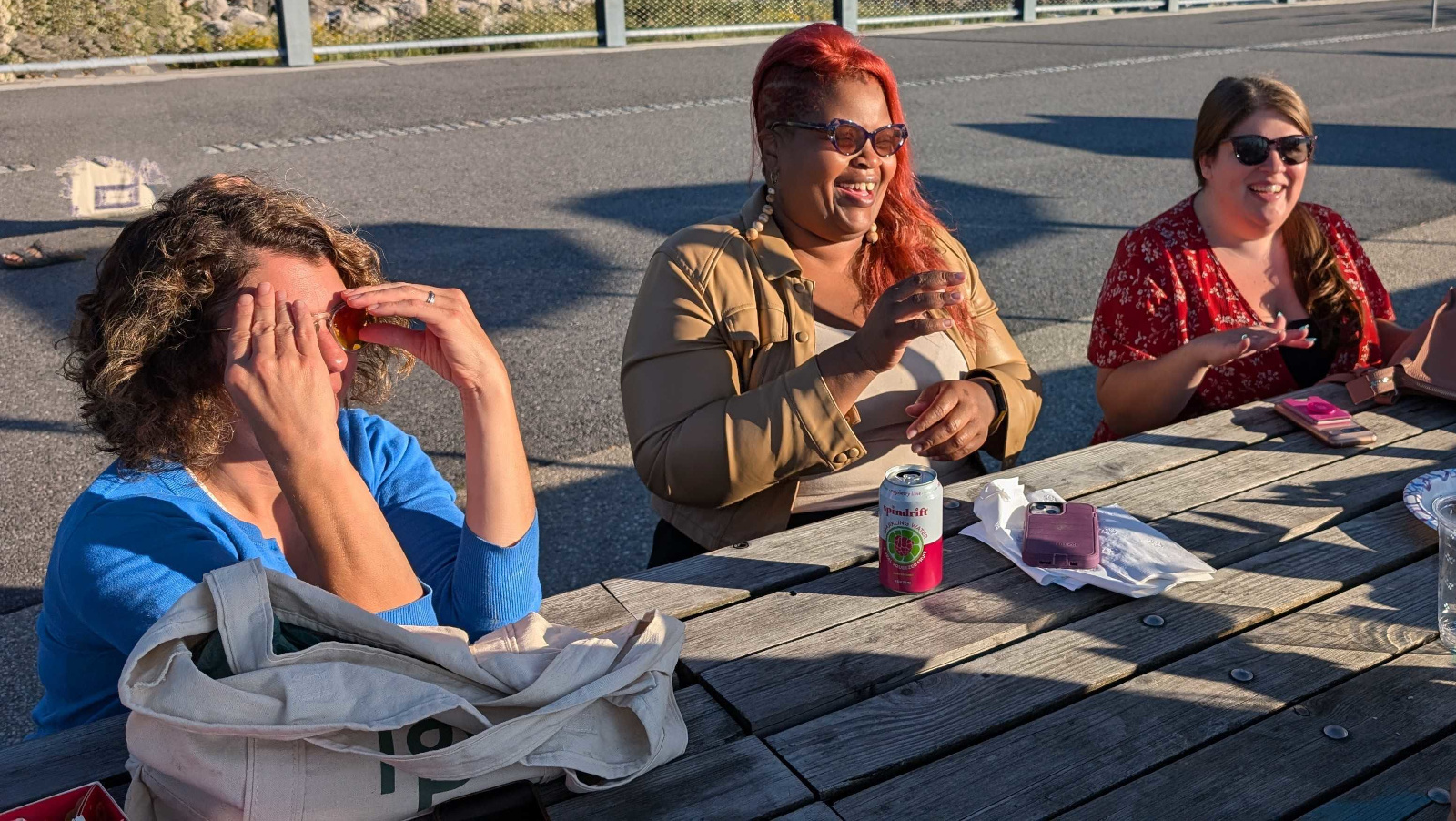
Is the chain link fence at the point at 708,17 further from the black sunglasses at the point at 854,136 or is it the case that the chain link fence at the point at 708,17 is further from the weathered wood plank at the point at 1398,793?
the weathered wood plank at the point at 1398,793

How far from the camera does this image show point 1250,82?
3.11m

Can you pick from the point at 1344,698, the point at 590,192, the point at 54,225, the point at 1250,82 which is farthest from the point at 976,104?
the point at 1344,698

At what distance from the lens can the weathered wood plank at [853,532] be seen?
6.34 feet

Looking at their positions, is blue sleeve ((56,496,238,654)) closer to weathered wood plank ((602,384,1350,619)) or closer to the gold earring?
weathered wood plank ((602,384,1350,619))

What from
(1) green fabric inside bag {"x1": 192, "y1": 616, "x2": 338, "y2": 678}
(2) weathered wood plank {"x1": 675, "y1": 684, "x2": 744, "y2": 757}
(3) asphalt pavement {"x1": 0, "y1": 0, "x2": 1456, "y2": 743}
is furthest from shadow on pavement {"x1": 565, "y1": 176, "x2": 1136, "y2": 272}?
(1) green fabric inside bag {"x1": 192, "y1": 616, "x2": 338, "y2": 678}

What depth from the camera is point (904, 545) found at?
Answer: 1854 mm

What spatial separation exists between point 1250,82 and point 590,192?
542 centimetres

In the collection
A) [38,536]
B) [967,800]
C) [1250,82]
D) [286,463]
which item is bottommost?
[38,536]

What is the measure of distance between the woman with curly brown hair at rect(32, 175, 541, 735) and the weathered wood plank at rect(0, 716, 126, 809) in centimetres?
13

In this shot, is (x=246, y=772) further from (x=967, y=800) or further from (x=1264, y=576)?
(x=1264, y=576)

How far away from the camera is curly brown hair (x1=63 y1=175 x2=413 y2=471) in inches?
70.3

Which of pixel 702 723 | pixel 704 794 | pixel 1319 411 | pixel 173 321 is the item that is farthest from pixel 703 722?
pixel 1319 411

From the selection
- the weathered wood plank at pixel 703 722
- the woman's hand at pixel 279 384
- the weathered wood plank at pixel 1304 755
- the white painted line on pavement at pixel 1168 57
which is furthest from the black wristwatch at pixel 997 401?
the white painted line on pavement at pixel 1168 57

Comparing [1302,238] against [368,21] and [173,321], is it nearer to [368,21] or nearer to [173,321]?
[173,321]
